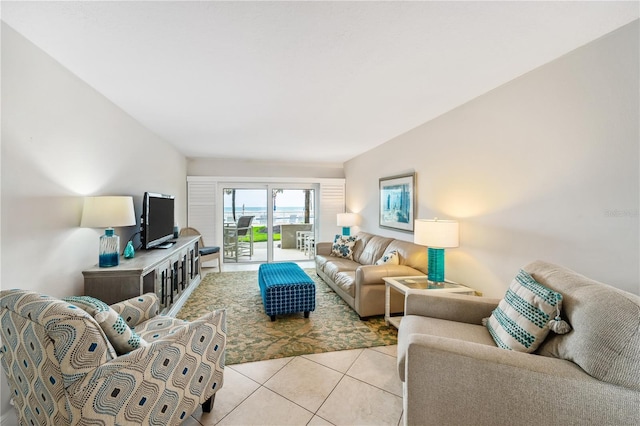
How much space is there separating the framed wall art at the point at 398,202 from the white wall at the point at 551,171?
52 cm

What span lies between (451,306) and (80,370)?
2.11m

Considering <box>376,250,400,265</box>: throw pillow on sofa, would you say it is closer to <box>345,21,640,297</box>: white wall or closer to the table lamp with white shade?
<box>345,21,640,297</box>: white wall

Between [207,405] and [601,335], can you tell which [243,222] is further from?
[601,335]

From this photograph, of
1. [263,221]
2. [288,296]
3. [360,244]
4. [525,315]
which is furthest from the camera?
[263,221]

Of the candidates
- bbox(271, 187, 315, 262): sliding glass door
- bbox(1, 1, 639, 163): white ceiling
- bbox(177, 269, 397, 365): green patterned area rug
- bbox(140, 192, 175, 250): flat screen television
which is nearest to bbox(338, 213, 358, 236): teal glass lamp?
bbox(271, 187, 315, 262): sliding glass door

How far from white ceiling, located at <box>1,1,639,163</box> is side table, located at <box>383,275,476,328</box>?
1809 mm

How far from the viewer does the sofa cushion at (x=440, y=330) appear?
1605mm

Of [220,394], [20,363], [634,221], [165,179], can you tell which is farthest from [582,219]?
[165,179]

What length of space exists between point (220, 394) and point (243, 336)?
0.79 metres

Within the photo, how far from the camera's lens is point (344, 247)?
447 centimetres

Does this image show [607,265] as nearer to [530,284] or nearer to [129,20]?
[530,284]

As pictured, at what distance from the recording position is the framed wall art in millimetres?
3545

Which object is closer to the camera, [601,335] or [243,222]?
[601,335]

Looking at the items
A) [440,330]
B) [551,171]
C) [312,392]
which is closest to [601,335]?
[440,330]
